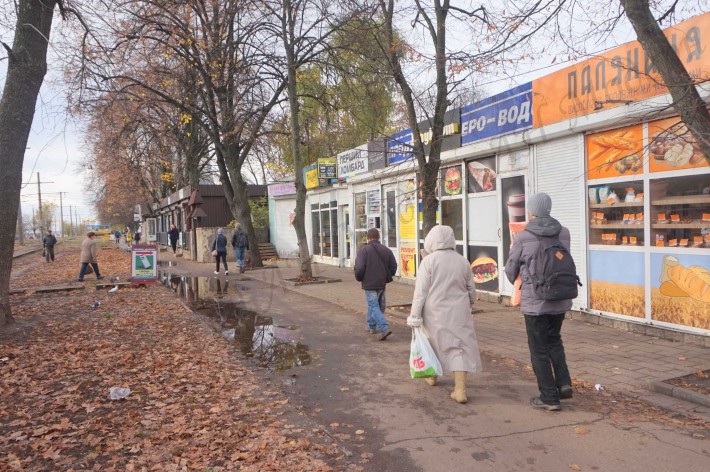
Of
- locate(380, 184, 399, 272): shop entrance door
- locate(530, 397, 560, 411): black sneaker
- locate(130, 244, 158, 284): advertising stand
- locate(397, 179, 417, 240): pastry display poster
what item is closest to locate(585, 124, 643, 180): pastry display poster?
locate(530, 397, 560, 411): black sneaker

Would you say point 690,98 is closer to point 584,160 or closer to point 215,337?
point 584,160

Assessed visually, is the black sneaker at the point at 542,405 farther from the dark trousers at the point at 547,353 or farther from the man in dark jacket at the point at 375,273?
the man in dark jacket at the point at 375,273

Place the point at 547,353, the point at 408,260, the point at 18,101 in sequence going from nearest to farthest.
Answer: the point at 547,353, the point at 18,101, the point at 408,260

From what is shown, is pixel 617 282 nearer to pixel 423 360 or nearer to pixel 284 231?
pixel 423 360

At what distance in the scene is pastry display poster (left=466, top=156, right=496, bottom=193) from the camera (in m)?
10.1

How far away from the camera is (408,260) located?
13312 mm

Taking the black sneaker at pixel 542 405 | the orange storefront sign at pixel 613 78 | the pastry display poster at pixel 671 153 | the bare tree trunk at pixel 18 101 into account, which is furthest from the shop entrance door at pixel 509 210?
the bare tree trunk at pixel 18 101

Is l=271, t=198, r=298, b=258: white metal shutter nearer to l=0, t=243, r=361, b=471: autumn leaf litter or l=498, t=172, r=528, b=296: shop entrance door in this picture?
l=498, t=172, r=528, b=296: shop entrance door

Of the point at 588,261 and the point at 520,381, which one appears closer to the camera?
the point at 520,381

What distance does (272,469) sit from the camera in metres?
3.48

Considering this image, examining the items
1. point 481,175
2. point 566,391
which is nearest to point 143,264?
point 481,175

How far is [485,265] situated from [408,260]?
315 cm

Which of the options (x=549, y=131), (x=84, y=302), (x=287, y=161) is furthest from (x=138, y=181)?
(x=549, y=131)

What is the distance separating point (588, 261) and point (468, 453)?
5336 mm
